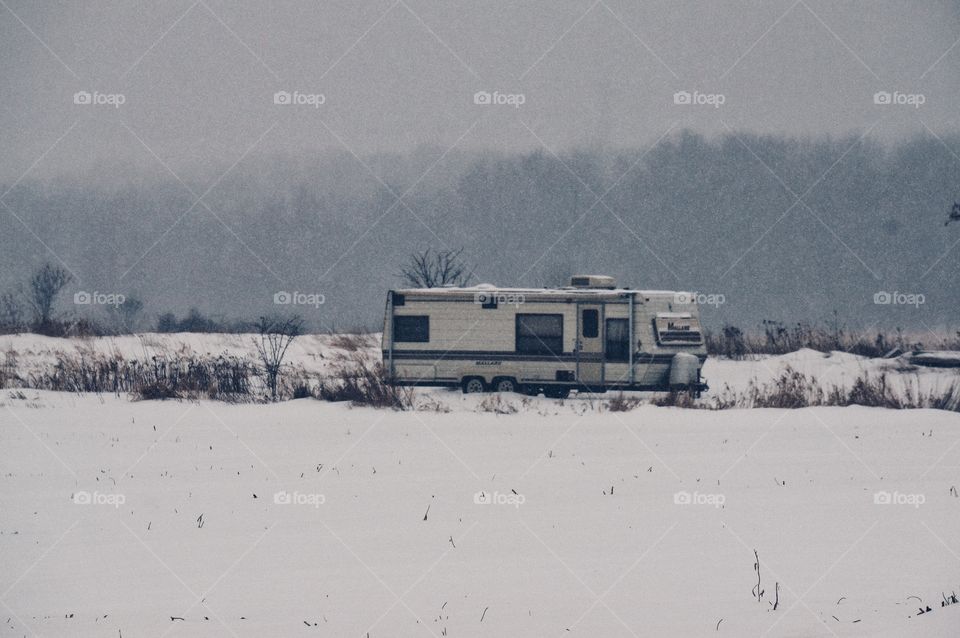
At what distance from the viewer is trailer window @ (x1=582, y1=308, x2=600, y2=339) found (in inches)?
770

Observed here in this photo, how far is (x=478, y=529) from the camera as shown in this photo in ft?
27.7

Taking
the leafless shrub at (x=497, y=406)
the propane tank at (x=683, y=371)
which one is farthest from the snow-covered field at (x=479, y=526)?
the propane tank at (x=683, y=371)

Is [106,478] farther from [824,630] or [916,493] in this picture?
[916,493]

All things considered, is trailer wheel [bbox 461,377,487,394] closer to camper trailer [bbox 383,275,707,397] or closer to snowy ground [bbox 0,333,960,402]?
camper trailer [bbox 383,275,707,397]

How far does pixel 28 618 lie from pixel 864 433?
1134 centimetres

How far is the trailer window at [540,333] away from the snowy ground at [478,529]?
16.5 ft

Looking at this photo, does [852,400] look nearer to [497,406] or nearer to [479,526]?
[497,406]

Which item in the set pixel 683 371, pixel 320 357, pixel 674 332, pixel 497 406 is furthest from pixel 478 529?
pixel 320 357

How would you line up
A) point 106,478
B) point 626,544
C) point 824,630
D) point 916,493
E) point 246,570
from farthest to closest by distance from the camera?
point 106,478
point 916,493
point 626,544
point 246,570
point 824,630

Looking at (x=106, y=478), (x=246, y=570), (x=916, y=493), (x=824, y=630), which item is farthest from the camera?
(x=106, y=478)

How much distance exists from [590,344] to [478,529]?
1144 centimetres

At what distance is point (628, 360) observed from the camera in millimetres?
19516

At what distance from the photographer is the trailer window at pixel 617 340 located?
19.5m

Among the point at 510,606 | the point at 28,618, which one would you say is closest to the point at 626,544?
the point at 510,606
